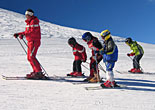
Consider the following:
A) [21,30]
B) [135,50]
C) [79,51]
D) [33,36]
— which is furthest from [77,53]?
[21,30]

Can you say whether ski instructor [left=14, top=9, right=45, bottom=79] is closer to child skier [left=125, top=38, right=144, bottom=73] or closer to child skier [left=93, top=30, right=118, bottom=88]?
child skier [left=93, top=30, right=118, bottom=88]

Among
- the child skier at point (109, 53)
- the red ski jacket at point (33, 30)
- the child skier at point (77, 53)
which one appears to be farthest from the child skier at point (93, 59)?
the red ski jacket at point (33, 30)

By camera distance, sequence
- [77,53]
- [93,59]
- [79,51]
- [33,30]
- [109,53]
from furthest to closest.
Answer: [77,53] → [79,51] → [33,30] → [93,59] → [109,53]

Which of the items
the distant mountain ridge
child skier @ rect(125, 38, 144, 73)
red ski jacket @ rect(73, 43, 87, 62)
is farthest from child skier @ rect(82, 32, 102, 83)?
→ the distant mountain ridge

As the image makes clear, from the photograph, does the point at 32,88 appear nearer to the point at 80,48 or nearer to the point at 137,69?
the point at 80,48

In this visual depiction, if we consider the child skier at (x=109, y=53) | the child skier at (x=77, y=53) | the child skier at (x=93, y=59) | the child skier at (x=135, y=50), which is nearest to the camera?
the child skier at (x=109, y=53)

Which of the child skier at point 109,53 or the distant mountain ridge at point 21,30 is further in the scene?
the distant mountain ridge at point 21,30

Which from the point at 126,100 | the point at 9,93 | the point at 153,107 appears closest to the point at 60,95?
the point at 9,93

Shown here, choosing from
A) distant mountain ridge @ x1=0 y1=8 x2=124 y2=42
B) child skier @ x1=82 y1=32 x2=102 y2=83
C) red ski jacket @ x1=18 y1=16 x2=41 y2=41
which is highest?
distant mountain ridge @ x1=0 y1=8 x2=124 y2=42

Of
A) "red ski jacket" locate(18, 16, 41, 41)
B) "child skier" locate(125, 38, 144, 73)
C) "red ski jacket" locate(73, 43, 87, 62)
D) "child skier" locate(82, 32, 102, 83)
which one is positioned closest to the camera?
"child skier" locate(82, 32, 102, 83)

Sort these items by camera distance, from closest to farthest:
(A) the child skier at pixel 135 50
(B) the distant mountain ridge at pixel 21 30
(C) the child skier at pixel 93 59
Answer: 1. (C) the child skier at pixel 93 59
2. (A) the child skier at pixel 135 50
3. (B) the distant mountain ridge at pixel 21 30

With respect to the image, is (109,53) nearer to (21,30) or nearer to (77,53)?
(77,53)

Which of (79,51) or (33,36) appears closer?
(33,36)

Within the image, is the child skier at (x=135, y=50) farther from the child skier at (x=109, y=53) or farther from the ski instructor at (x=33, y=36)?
the ski instructor at (x=33, y=36)
